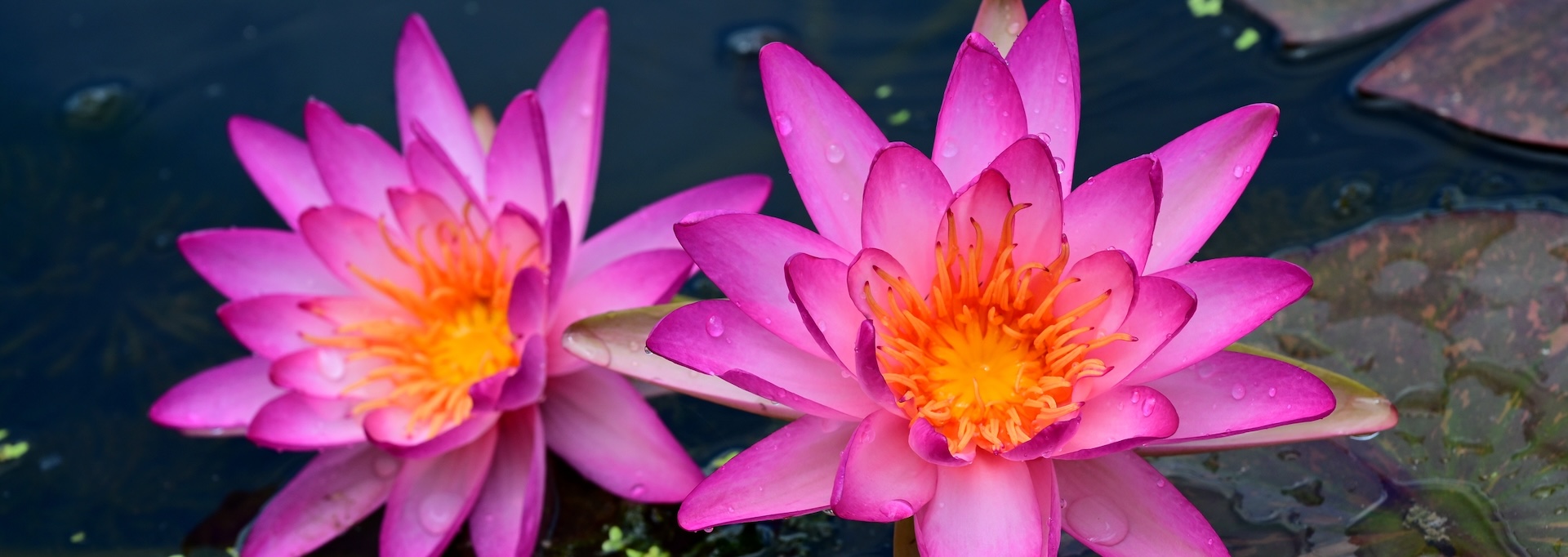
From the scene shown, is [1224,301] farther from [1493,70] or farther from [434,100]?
[434,100]

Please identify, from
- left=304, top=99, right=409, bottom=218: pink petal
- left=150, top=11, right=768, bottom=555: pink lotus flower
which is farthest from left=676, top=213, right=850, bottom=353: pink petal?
left=304, top=99, right=409, bottom=218: pink petal

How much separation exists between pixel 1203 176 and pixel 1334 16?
4.87 feet

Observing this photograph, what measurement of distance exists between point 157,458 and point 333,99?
124cm

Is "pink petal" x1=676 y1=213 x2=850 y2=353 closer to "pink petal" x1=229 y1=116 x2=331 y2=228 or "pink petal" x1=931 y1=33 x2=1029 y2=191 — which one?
"pink petal" x1=931 y1=33 x2=1029 y2=191

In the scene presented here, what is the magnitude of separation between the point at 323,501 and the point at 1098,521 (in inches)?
69.0

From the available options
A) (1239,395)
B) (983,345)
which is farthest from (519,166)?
(1239,395)

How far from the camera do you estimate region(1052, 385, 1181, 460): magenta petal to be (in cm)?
156

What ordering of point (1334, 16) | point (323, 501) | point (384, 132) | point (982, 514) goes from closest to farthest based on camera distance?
point (982, 514) < point (323, 501) < point (1334, 16) < point (384, 132)

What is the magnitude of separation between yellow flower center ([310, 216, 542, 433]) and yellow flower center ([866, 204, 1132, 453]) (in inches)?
38.0

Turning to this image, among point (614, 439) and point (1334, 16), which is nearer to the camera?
point (614, 439)

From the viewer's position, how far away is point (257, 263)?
2549mm

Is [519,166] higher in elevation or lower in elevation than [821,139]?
lower

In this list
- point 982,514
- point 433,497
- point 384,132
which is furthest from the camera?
point 384,132

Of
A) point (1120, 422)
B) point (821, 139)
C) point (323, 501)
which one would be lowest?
point (323, 501)
